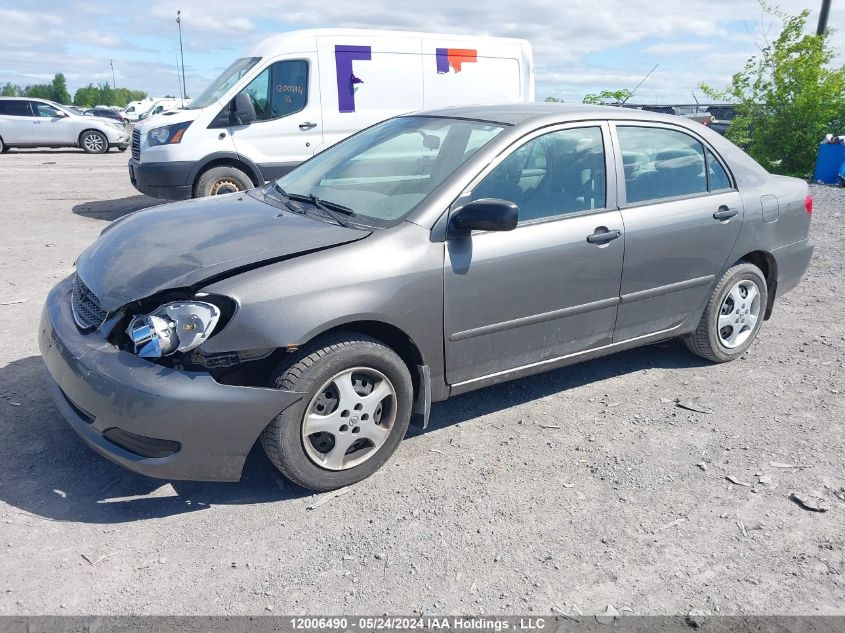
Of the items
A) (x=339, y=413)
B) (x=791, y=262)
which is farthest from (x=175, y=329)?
(x=791, y=262)

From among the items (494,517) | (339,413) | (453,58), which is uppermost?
(453,58)

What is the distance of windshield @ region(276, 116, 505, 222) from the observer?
3.74 m

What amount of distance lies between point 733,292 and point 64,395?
4.16 meters

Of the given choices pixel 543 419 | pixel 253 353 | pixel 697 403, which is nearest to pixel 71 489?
pixel 253 353

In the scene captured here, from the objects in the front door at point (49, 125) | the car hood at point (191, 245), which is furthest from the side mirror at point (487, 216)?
the front door at point (49, 125)

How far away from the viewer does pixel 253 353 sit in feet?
10.00

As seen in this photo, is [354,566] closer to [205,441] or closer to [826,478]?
[205,441]

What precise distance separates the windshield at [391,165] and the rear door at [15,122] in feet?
61.4

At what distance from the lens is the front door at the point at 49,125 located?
1994 cm

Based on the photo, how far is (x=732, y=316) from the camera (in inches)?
195

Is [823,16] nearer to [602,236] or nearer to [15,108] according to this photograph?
[602,236]

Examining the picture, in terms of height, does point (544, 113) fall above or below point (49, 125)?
below

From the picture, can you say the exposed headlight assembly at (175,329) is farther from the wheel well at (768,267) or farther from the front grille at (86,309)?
the wheel well at (768,267)

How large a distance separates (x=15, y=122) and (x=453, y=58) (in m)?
15.0
